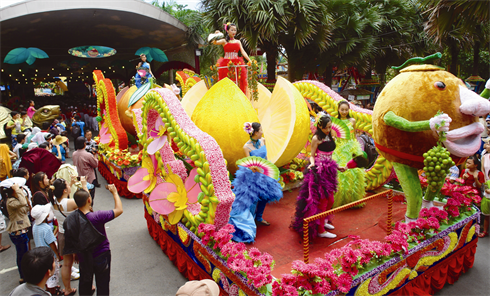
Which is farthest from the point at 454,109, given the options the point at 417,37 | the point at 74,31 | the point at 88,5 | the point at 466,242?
the point at 74,31

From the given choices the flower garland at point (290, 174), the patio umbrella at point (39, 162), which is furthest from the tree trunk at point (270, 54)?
the patio umbrella at point (39, 162)

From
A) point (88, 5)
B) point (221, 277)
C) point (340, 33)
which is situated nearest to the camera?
point (221, 277)

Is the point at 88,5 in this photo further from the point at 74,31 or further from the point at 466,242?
the point at 466,242

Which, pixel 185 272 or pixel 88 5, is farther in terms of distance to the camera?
pixel 88 5

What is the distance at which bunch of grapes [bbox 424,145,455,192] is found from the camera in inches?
115

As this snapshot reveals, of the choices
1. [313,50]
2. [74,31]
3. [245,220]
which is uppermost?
[74,31]

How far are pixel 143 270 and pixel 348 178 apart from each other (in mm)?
3160

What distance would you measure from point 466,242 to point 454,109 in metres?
1.74

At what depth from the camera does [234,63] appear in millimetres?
5957

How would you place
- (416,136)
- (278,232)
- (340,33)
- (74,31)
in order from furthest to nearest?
(74,31), (340,33), (278,232), (416,136)

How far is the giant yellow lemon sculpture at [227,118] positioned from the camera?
5.25 metres

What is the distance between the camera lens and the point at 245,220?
3.98 metres

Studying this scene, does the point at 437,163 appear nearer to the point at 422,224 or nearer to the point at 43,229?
the point at 422,224

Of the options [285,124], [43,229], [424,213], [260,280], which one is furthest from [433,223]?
[43,229]
